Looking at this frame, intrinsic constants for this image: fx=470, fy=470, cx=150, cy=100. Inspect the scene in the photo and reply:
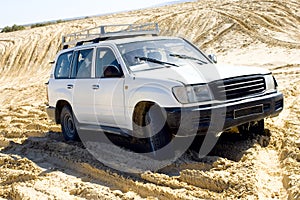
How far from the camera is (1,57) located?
95.8ft

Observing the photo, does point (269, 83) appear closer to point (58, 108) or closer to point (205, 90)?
point (205, 90)

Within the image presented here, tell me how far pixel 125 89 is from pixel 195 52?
160cm

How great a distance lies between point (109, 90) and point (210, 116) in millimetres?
1774

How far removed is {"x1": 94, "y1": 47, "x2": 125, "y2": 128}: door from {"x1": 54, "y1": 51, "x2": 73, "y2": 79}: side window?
1.05 meters

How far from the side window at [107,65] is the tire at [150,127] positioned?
2.31 ft

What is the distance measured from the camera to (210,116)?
577 cm

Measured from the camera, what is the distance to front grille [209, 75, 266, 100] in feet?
19.5

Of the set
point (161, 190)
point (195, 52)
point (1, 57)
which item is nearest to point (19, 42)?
point (1, 57)

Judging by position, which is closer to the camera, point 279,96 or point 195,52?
point 279,96

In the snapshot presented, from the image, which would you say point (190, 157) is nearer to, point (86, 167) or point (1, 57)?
point (86, 167)

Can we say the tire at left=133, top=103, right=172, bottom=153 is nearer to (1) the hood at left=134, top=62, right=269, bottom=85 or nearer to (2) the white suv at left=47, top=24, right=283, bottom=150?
(2) the white suv at left=47, top=24, right=283, bottom=150

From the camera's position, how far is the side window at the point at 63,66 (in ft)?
27.2

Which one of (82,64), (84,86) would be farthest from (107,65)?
(82,64)

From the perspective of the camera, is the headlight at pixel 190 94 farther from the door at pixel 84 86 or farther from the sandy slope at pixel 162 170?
the door at pixel 84 86
